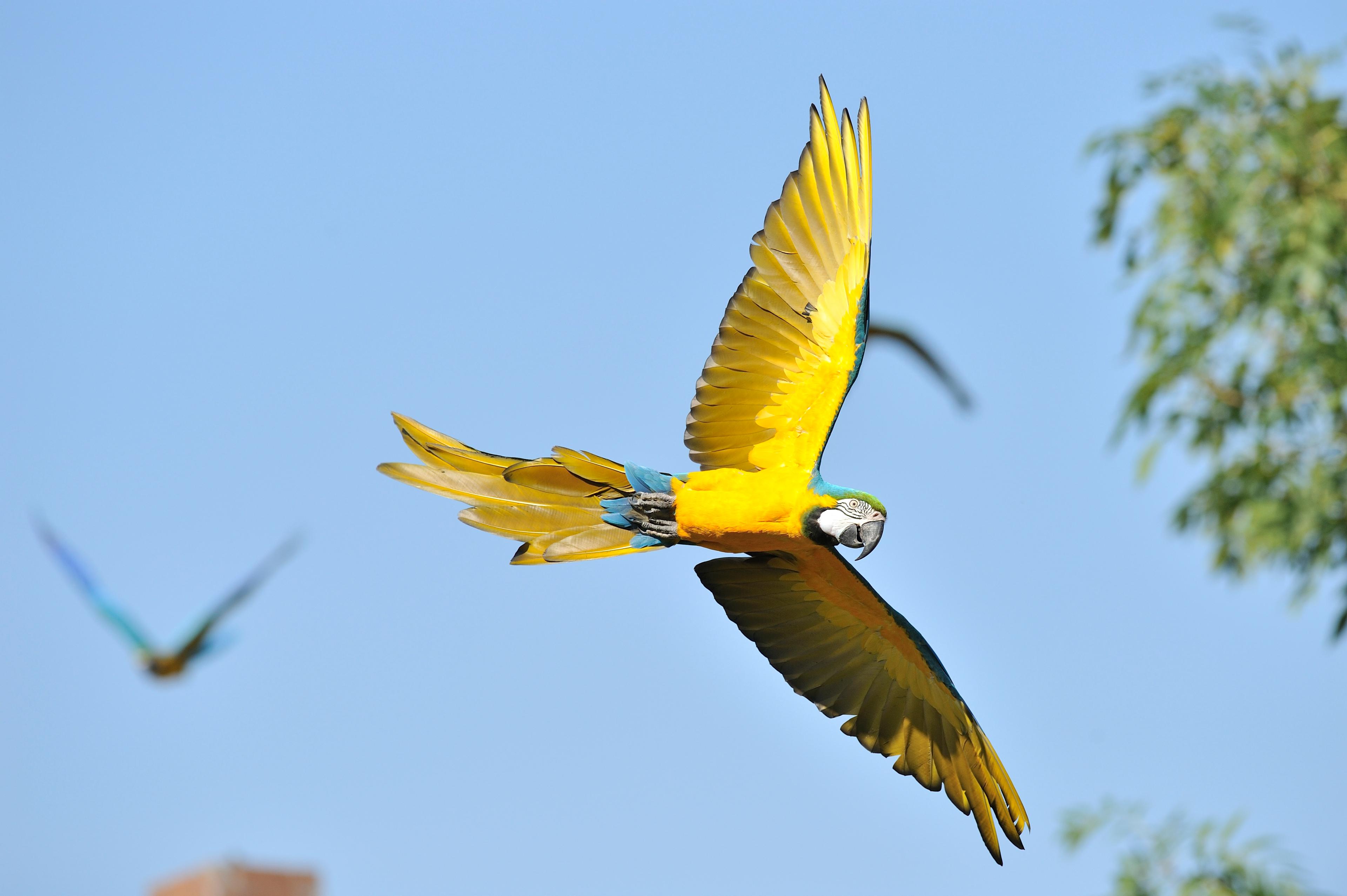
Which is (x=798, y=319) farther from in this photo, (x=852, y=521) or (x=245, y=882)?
(x=245, y=882)

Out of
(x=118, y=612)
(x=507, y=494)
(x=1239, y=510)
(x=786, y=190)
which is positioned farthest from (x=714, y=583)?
(x=118, y=612)

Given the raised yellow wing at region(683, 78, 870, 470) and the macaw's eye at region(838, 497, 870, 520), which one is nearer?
the macaw's eye at region(838, 497, 870, 520)

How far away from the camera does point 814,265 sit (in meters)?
6.35

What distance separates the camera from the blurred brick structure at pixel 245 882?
27.2 ft

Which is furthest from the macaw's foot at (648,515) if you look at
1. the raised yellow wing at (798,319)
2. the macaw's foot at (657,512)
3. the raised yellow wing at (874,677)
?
the raised yellow wing at (874,677)

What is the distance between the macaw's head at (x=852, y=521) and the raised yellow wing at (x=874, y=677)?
2.75ft

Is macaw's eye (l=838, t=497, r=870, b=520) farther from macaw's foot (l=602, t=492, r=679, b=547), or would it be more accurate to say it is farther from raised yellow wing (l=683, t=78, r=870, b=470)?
macaw's foot (l=602, t=492, r=679, b=547)

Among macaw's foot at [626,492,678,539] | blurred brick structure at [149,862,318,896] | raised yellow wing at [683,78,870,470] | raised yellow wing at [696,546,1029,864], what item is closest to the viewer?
macaw's foot at [626,492,678,539]

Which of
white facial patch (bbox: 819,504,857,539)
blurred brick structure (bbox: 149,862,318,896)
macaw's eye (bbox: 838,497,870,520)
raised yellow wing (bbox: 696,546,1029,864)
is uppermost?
macaw's eye (bbox: 838,497,870,520)

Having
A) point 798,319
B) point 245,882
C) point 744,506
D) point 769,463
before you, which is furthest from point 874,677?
point 245,882

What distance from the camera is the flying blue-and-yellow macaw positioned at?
6.03 m

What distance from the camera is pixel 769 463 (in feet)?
20.4

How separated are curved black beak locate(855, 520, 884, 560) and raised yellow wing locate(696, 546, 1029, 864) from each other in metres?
0.84

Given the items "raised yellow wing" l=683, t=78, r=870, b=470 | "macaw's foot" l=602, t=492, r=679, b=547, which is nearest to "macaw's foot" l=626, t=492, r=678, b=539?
"macaw's foot" l=602, t=492, r=679, b=547
